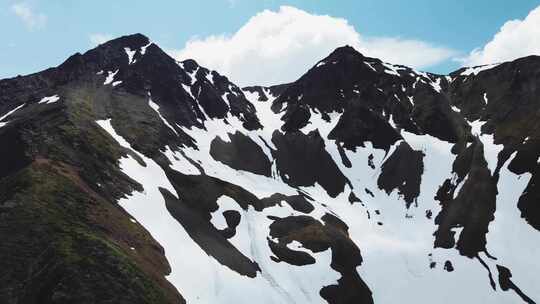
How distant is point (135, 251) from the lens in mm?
53312

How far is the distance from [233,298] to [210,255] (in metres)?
8.68

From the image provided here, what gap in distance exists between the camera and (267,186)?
109 meters

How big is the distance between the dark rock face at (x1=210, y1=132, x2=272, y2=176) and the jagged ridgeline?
2.16 ft

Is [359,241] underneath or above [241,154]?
underneath

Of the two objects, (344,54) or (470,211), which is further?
(344,54)

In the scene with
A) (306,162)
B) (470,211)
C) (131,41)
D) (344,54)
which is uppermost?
(344,54)

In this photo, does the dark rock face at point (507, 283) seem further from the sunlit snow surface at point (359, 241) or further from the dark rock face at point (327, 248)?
the dark rock face at point (327, 248)

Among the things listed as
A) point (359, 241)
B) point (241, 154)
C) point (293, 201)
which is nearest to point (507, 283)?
point (359, 241)

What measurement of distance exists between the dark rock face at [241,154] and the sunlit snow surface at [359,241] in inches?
91.0

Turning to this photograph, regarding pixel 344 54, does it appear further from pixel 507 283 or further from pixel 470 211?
pixel 507 283

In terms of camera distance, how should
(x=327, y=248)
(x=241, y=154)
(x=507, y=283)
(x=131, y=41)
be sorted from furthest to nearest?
(x=131, y=41), (x=241, y=154), (x=327, y=248), (x=507, y=283)

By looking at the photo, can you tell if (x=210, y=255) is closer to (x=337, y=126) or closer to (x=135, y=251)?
(x=135, y=251)

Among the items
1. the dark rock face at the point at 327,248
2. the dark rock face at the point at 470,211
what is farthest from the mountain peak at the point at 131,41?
the dark rock face at the point at 470,211

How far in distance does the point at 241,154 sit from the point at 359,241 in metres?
42.9
